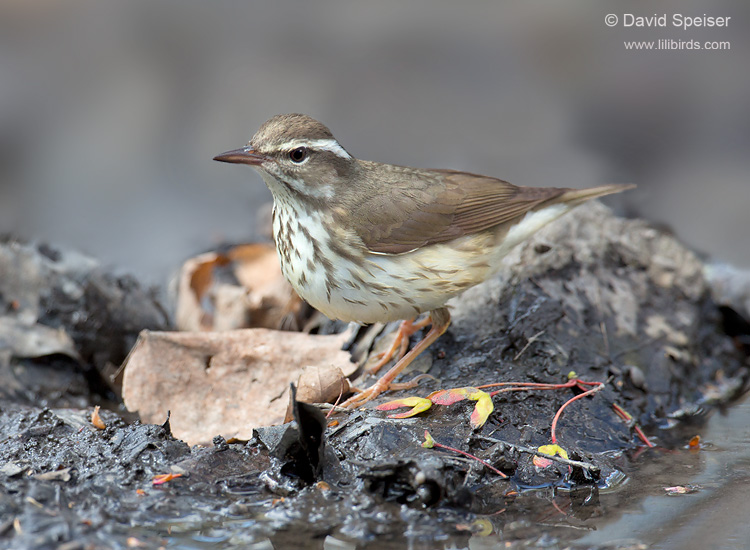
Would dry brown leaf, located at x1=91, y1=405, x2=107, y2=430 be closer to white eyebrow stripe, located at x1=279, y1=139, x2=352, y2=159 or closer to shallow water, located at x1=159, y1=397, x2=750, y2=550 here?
shallow water, located at x1=159, y1=397, x2=750, y2=550

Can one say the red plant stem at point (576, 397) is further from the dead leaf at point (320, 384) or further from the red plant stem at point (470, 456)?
the dead leaf at point (320, 384)

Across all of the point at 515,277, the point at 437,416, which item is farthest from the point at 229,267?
the point at 437,416

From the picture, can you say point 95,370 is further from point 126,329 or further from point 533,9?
point 533,9

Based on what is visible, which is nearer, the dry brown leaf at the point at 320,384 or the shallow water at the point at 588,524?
the shallow water at the point at 588,524

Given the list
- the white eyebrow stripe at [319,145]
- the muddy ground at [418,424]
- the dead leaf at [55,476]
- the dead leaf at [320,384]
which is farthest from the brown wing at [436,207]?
the dead leaf at [55,476]

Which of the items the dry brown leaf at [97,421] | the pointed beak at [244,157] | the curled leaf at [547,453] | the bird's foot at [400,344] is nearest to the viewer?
the curled leaf at [547,453]

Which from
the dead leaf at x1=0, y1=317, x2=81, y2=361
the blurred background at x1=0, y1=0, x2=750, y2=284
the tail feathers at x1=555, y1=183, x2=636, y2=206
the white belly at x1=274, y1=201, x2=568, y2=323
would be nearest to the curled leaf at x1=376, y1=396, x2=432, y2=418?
the white belly at x1=274, y1=201, x2=568, y2=323

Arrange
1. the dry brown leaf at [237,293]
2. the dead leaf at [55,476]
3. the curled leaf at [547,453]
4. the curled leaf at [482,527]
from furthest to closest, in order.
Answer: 1. the dry brown leaf at [237,293]
2. the curled leaf at [547,453]
3. the dead leaf at [55,476]
4. the curled leaf at [482,527]
